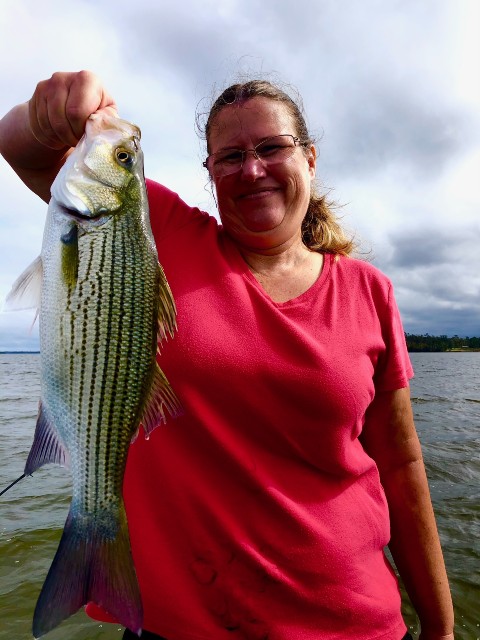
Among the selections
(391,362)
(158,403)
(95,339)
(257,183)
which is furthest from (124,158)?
(391,362)

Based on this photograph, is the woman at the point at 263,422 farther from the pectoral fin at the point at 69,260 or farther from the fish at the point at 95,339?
the pectoral fin at the point at 69,260

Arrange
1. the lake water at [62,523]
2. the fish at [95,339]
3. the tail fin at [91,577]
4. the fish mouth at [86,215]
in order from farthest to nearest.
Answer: the lake water at [62,523]
the fish mouth at [86,215]
the fish at [95,339]
the tail fin at [91,577]

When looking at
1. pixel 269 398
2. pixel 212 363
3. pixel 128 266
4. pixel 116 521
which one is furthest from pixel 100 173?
pixel 116 521

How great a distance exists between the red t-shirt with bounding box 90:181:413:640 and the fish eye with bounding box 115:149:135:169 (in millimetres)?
396

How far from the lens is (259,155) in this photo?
8.05 ft

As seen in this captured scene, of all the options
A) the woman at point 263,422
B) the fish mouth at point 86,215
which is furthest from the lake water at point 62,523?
the fish mouth at point 86,215

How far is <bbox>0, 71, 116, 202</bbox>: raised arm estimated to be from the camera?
1916 mm

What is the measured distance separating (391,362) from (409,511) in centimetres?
80

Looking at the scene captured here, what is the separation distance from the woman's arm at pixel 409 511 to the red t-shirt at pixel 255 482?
31cm

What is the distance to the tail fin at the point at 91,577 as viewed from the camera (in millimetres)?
1623

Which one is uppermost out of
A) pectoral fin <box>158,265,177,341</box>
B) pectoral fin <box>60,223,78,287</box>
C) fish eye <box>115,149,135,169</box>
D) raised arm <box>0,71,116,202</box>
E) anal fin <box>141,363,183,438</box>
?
raised arm <box>0,71,116,202</box>

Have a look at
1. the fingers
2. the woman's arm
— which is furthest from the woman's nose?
the woman's arm

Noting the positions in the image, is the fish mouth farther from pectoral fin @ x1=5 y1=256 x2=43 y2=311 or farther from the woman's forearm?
the woman's forearm

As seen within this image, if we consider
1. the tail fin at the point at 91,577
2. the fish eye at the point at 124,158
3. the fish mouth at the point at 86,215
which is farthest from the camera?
the fish eye at the point at 124,158
